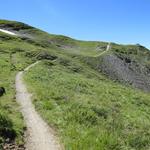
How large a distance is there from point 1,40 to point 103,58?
92.5 feet

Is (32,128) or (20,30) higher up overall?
(20,30)

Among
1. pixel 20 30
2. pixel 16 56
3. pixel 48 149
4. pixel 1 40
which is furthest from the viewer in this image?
pixel 20 30

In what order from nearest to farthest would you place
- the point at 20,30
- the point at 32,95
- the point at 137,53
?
the point at 32,95 → the point at 20,30 → the point at 137,53

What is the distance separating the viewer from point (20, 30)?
120m

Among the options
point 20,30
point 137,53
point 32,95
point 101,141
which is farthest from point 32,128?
point 137,53

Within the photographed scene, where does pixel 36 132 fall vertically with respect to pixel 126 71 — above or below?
below

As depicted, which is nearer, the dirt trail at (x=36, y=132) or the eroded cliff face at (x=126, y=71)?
the dirt trail at (x=36, y=132)

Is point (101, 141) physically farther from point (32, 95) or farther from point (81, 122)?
point (32, 95)

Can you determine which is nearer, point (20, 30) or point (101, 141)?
point (101, 141)

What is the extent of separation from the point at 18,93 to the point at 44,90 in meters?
2.16

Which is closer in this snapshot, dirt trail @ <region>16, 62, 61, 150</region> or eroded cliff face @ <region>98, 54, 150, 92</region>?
dirt trail @ <region>16, 62, 61, 150</region>

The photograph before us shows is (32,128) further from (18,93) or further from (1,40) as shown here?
(1,40)

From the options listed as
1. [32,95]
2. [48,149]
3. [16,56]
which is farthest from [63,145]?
[16,56]

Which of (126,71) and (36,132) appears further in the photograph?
(126,71)
